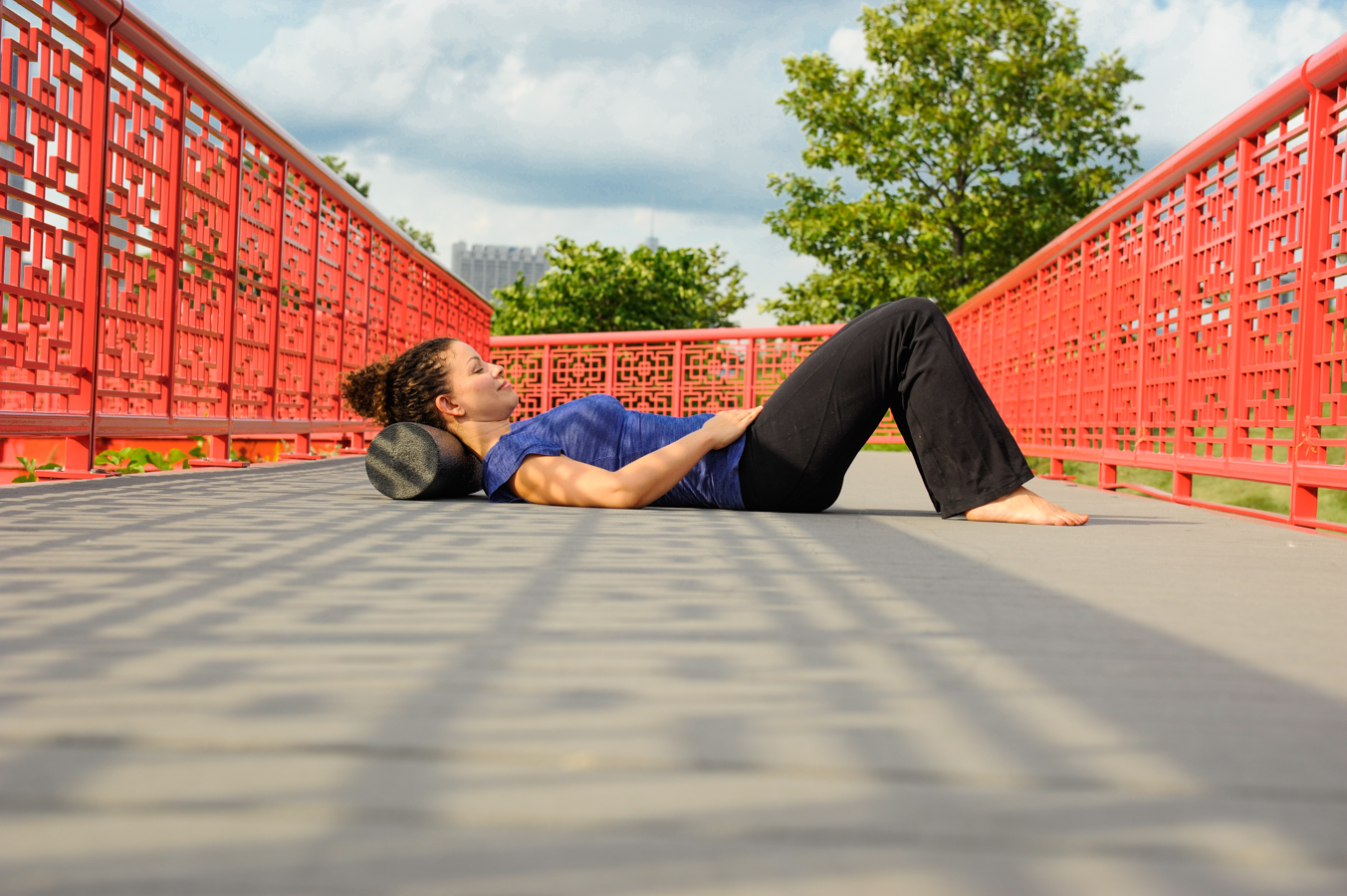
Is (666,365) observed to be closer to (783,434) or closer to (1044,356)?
(1044,356)

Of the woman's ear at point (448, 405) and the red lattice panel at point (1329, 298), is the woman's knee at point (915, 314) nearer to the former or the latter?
the red lattice panel at point (1329, 298)

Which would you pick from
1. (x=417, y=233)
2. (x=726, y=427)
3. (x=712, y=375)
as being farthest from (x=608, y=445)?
(x=417, y=233)

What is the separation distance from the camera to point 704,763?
0.72 metres

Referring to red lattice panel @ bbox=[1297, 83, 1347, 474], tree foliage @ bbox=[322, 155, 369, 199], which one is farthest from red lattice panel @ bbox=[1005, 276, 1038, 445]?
tree foliage @ bbox=[322, 155, 369, 199]

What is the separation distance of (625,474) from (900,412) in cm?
90

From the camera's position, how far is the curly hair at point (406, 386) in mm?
2994

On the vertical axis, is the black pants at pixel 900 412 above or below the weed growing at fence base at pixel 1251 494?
above

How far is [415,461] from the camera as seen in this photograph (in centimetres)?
300

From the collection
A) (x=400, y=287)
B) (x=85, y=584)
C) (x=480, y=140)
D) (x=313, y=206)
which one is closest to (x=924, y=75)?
(x=400, y=287)

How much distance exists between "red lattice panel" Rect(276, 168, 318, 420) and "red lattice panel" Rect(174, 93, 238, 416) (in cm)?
66

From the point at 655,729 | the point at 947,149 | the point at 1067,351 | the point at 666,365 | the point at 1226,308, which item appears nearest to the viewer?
the point at 655,729

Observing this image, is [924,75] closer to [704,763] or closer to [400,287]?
[400,287]

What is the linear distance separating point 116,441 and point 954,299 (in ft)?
45.9

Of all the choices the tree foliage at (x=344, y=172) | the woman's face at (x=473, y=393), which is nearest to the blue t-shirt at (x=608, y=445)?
the woman's face at (x=473, y=393)
